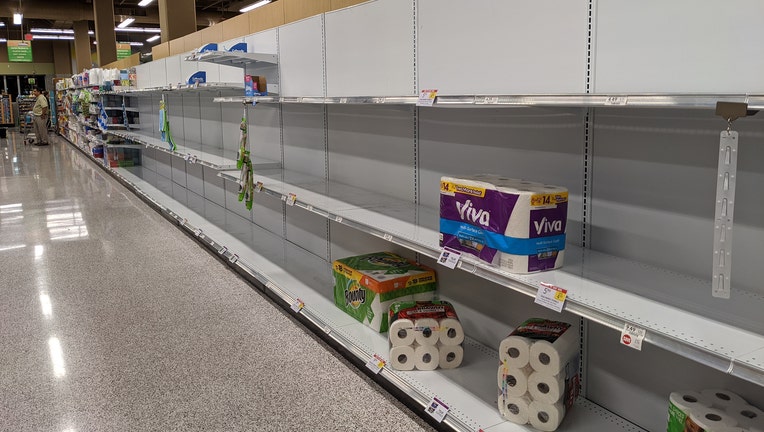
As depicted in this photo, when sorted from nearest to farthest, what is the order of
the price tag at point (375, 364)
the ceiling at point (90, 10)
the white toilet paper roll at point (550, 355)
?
the white toilet paper roll at point (550, 355) < the price tag at point (375, 364) < the ceiling at point (90, 10)

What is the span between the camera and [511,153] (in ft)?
9.00

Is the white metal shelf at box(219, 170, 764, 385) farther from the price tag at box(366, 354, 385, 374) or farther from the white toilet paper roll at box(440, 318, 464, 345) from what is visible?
the price tag at box(366, 354, 385, 374)

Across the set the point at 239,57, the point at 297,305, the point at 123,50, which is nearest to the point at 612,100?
the point at 297,305

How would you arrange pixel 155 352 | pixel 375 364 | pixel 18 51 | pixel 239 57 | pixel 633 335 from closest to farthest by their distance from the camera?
pixel 633 335
pixel 375 364
pixel 155 352
pixel 239 57
pixel 18 51

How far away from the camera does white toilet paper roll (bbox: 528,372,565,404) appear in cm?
218

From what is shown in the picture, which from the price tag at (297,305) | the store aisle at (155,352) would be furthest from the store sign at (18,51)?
the price tag at (297,305)

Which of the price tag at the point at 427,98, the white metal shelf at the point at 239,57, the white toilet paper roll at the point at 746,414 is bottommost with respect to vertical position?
the white toilet paper roll at the point at 746,414

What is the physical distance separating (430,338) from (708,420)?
1248mm

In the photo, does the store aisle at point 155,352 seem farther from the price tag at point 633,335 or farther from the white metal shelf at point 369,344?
the price tag at point 633,335

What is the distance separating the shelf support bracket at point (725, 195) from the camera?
1.33m

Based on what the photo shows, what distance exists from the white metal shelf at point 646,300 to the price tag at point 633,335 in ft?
0.06

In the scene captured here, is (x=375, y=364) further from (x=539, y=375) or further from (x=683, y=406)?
(x=683, y=406)

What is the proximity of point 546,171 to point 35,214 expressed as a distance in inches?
286

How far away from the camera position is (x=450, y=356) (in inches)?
110
